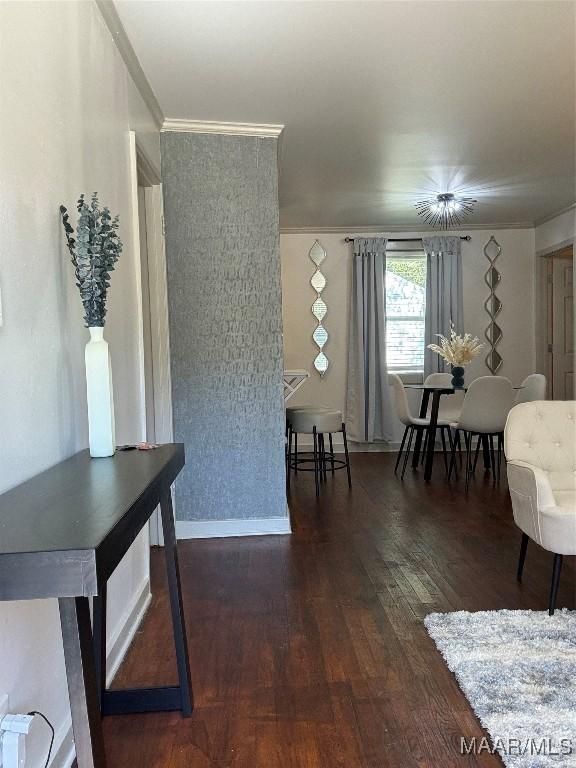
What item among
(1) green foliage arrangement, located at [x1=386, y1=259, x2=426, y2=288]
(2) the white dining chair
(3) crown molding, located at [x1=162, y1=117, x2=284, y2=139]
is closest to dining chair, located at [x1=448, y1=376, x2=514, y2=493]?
(2) the white dining chair

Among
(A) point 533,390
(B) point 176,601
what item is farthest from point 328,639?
(A) point 533,390

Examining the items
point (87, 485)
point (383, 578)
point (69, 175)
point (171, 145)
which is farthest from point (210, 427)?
point (87, 485)

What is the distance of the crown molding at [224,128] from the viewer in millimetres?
3549

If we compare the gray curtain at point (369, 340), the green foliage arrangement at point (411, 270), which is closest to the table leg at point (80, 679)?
the gray curtain at point (369, 340)

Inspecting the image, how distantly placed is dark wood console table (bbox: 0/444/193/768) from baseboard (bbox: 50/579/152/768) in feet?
2.20

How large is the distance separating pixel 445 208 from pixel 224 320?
119 inches

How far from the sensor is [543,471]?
2674 mm

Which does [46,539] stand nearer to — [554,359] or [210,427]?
[210,427]

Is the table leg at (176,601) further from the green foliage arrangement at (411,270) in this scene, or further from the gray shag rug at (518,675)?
the green foliage arrangement at (411,270)

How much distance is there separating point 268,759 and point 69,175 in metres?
1.82

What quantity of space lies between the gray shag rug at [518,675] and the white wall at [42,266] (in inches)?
47.9

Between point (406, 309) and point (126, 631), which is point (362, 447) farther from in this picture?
point (126, 631)

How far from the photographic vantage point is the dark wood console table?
88 cm

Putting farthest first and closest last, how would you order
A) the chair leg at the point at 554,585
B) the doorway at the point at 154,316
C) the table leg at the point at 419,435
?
the table leg at the point at 419,435, the doorway at the point at 154,316, the chair leg at the point at 554,585
